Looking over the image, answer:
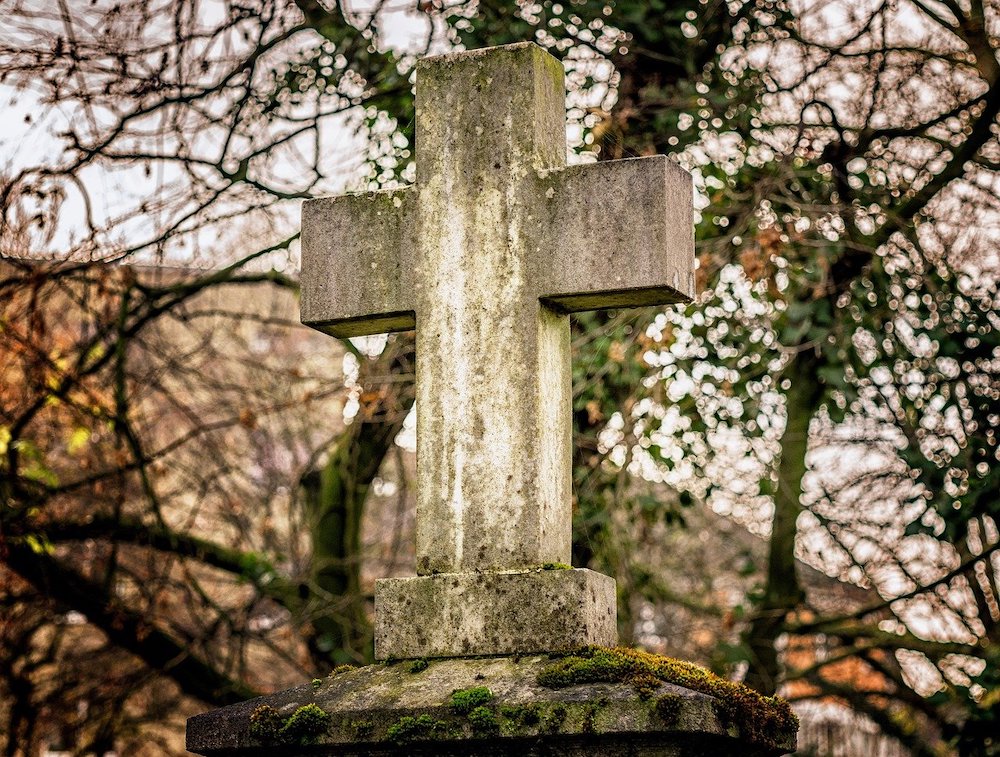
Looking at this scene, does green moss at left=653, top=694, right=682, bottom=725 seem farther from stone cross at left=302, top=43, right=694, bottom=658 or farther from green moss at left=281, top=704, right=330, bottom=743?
green moss at left=281, top=704, right=330, bottom=743

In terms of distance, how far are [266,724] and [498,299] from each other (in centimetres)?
132

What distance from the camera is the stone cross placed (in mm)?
3803

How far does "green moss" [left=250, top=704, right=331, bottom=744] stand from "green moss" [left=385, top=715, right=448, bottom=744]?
0.21 metres

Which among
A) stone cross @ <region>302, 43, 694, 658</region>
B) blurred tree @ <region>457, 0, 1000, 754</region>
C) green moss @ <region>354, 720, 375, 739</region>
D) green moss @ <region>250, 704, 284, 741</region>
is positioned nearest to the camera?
green moss @ <region>354, 720, 375, 739</region>

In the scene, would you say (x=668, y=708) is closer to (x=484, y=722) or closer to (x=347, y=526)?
(x=484, y=722)

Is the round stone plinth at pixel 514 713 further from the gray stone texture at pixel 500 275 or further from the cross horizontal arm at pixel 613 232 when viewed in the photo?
the cross horizontal arm at pixel 613 232

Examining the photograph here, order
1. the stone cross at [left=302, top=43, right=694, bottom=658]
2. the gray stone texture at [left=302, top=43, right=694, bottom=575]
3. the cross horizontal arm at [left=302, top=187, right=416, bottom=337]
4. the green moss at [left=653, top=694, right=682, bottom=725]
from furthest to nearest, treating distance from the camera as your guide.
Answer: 1. the cross horizontal arm at [left=302, top=187, right=416, bottom=337]
2. the gray stone texture at [left=302, top=43, right=694, bottom=575]
3. the stone cross at [left=302, top=43, right=694, bottom=658]
4. the green moss at [left=653, top=694, right=682, bottom=725]

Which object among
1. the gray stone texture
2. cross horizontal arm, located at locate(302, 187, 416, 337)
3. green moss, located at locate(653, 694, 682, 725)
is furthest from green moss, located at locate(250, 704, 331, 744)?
cross horizontal arm, located at locate(302, 187, 416, 337)

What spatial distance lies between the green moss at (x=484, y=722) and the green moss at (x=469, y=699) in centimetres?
3

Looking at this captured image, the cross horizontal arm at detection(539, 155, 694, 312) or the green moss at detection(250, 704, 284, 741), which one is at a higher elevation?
the cross horizontal arm at detection(539, 155, 694, 312)

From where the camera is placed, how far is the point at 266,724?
3.64 meters

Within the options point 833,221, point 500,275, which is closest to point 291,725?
point 500,275

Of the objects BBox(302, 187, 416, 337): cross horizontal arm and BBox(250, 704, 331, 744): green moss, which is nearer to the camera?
BBox(250, 704, 331, 744): green moss

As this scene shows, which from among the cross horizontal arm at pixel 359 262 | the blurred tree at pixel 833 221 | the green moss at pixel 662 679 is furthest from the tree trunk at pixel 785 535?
the green moss at pixel 662 679
